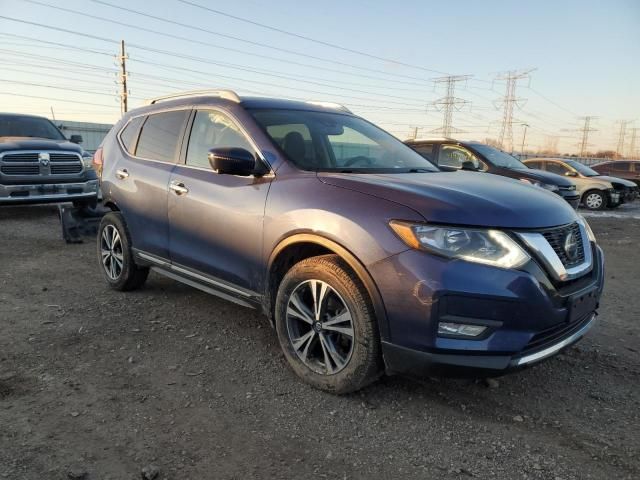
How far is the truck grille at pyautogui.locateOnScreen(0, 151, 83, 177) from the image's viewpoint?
8.45 meters

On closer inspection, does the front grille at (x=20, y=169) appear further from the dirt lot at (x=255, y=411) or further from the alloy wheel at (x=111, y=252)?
the dirt lot at (x=255, y=411)

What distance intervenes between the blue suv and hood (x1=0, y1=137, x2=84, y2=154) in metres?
5.69

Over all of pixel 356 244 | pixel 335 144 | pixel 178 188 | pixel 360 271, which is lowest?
pixel 360 271

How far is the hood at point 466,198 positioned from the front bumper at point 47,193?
7.45 meters

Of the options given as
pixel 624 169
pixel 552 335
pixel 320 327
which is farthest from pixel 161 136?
pixel 624 169

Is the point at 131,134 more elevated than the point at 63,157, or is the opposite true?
the point at 131,134

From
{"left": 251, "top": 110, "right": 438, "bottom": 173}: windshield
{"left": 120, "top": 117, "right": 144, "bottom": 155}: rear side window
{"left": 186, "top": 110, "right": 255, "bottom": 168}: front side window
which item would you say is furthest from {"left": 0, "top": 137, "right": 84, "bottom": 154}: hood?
{"left": 251, "top": 110, "right": 438, "bottom": 173}: windshield

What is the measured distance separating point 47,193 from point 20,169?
58cm

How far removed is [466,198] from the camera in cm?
263

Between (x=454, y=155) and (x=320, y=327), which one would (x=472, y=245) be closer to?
(x=320, y=327)

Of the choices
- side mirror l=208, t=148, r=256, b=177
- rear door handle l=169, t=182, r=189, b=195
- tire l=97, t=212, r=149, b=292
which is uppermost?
side mirror l=208, t=148, r=256, b=177

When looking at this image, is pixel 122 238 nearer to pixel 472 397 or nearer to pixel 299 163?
pixel 299 163

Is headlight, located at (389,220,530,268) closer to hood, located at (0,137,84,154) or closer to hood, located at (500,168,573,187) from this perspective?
hood, located at (500,168,573,187)

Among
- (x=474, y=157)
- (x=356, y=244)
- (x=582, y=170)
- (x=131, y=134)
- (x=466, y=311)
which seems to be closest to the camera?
(x=466, y=311)
